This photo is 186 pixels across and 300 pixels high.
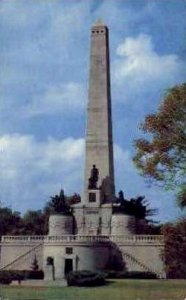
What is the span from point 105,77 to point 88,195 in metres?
3.85

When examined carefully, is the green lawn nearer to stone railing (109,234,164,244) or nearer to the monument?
the monument

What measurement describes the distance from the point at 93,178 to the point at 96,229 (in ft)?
5.37

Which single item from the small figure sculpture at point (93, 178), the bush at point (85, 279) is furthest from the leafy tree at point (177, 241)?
the small figure sculpture at point (93, 178)

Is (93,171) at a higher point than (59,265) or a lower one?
higher

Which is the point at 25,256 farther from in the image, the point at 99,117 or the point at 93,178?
the point at 99,117

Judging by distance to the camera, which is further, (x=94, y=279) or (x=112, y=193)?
(x=112, y=193)

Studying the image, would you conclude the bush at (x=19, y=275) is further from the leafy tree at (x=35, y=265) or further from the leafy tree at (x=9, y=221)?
the leafy tree at (x=9, y=221)

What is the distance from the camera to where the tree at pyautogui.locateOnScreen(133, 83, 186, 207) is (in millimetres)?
9125

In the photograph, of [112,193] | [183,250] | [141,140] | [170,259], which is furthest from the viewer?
[112,193]

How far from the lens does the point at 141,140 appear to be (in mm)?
9688

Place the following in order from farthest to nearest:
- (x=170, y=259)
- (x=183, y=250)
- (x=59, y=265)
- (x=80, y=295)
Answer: (x=59, y=265) → (x=170, y=259) → (x=183, y=250) → (x=80, y=295)

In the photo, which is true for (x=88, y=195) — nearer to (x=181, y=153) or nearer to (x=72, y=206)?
(x=72, y=206)

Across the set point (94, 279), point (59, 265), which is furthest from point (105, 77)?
point (94, 279)

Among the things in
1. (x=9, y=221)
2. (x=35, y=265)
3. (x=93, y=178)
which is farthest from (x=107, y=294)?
(x=9, y=221)
